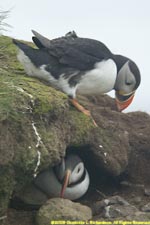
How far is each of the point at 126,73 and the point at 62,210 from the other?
2.56 m

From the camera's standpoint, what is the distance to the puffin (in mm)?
6102

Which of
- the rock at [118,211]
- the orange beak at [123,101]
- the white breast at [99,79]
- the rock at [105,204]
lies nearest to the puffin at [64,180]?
the rock at [105,204]

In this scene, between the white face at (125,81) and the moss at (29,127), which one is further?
the white face at (125,81)

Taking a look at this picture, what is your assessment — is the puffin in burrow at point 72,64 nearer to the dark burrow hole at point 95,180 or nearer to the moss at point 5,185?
the dark burrow hole at point 95,180

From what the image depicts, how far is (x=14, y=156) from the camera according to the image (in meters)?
4.93

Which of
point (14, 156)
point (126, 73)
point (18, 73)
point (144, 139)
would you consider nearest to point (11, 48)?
point (18, 73)

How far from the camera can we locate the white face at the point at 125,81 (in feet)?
23.5

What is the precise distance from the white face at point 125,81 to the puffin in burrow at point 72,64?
29 cm

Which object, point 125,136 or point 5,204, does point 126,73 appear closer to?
point 125,136

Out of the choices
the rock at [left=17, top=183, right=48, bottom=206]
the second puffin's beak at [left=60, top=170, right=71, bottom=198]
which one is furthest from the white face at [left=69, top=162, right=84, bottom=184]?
the rock at [left=17, top=183, right=48, bottom=206]

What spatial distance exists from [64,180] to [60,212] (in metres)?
0.97

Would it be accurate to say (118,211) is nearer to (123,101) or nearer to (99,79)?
Result: (99,79)

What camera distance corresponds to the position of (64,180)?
6137mm

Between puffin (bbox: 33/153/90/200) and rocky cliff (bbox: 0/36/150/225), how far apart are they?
0.20 m
